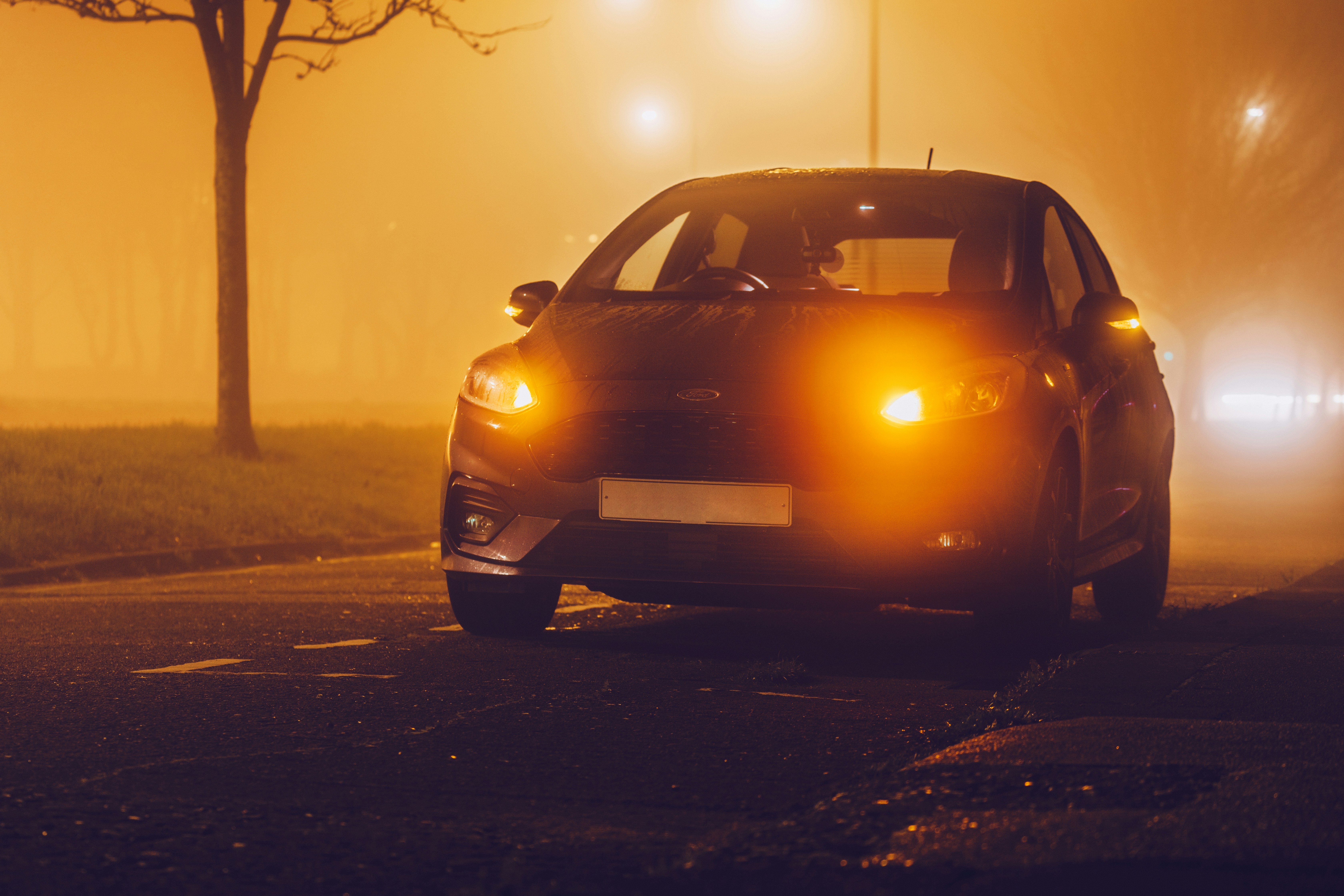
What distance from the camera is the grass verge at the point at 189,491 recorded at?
12.1m

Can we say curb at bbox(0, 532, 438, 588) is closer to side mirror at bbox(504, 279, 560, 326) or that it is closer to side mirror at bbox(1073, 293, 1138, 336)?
side mirror at bbox(504, 279, 560, 326)

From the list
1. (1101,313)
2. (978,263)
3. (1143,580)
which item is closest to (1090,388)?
(1101,313)

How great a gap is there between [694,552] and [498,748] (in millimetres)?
1486

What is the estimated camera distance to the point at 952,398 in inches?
223

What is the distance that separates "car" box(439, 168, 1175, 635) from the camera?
5.61 metres

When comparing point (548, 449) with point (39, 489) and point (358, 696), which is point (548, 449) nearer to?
point (358, 696)

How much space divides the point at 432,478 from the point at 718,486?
11814 millimetres

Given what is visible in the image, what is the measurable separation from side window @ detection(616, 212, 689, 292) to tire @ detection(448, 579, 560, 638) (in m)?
1.23

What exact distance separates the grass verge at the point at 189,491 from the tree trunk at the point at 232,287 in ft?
0.98

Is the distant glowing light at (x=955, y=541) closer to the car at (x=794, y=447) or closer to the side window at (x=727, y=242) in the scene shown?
the car at (x=794, y=447)

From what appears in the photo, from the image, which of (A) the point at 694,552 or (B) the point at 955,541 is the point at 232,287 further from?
(B) the point at 955,541

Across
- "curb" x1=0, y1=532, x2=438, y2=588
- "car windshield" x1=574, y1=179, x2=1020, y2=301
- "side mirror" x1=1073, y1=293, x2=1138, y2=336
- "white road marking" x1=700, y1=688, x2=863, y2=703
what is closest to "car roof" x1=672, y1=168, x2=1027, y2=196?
"car windshield" x1=574, y1=179, x2=1020, y2=301

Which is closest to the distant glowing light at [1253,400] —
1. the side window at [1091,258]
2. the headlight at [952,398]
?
the side window at [1091,258]

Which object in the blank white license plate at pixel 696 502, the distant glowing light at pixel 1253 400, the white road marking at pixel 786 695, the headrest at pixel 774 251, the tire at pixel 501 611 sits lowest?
the distant glowing light at pixel 1253 400
